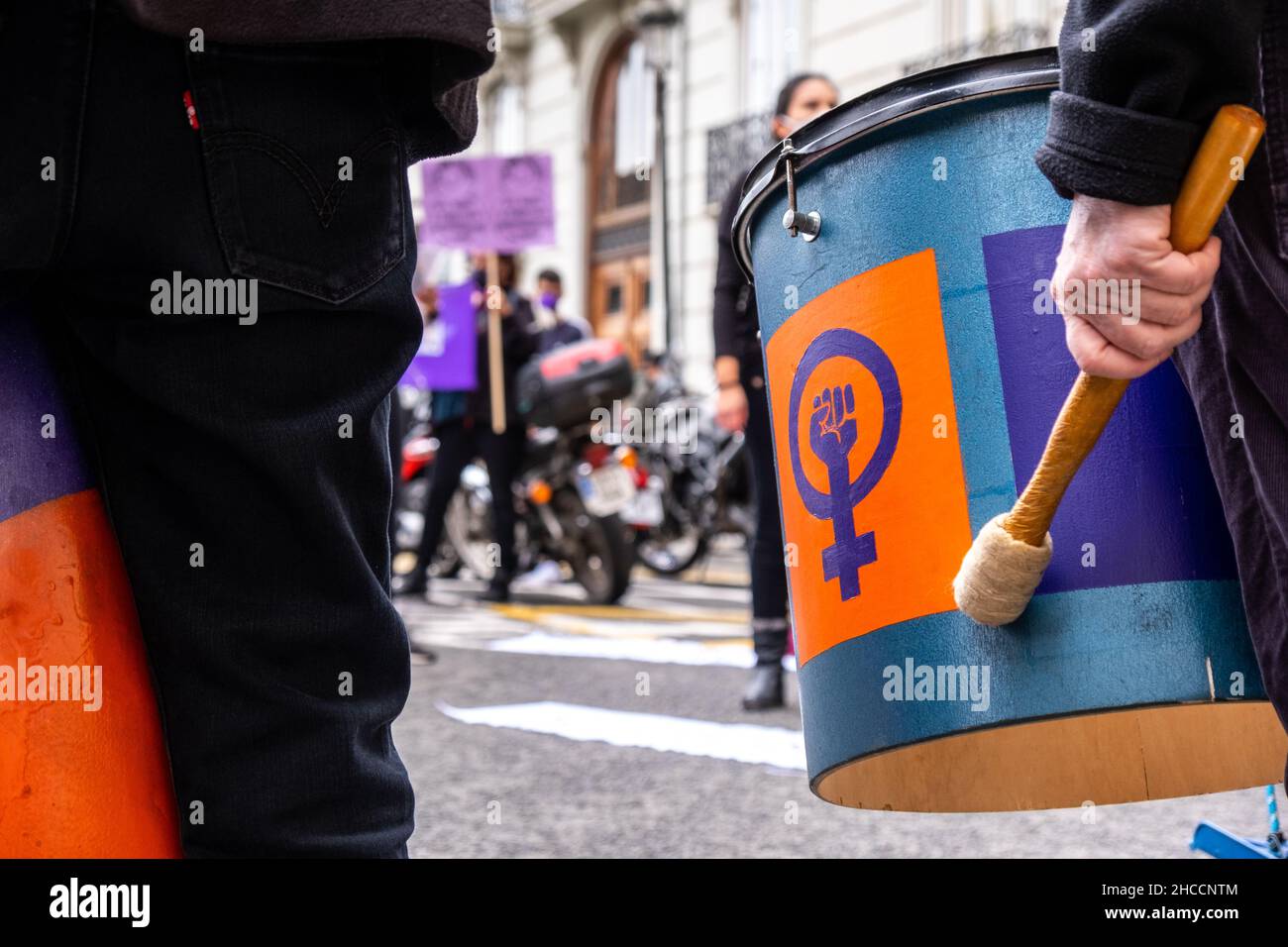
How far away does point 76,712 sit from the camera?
1223 mm

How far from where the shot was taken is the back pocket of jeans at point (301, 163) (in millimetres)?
1262

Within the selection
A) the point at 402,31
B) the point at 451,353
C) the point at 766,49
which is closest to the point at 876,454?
the point at 402,31

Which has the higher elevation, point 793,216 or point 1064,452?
point 793,216

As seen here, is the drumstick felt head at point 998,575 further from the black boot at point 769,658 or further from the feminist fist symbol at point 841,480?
the black boot at point 769,658

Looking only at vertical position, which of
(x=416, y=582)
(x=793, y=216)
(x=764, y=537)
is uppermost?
(x=793, y=216)

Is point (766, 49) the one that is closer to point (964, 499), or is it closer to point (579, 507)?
point (579, 507)

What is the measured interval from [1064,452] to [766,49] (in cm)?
1688

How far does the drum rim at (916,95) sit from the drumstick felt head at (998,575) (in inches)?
19.0

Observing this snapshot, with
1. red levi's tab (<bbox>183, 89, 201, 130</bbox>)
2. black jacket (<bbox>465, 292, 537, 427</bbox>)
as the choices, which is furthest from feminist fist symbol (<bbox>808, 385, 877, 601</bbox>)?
black jacket (<bbox>465, 292, 537, 427</bbox>)

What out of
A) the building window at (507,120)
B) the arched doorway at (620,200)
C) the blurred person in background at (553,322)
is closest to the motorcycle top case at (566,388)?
the blurred person in background at (553,322)

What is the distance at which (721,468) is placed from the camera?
9.81 meters

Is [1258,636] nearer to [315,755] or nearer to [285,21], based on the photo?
[315,755]

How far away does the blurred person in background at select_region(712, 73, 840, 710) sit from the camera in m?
4.76
